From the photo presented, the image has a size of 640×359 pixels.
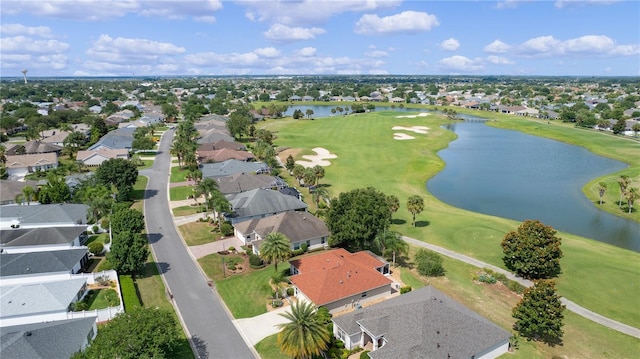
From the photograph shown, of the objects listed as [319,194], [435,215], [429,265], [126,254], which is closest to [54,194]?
[126,254]

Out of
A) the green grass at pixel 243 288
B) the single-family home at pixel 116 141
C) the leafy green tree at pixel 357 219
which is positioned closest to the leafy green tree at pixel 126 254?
the green grass at pixel 243 288

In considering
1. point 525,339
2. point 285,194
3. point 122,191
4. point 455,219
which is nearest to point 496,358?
point 525,339

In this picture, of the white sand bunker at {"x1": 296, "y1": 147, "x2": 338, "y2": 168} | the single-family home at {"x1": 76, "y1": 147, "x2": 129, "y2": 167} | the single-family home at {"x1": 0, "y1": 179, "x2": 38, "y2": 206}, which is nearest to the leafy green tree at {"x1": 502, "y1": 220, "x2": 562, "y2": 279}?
the white sand bunker at {"x1": 296, "y1": 147, "x2": 338, "y2": 168}

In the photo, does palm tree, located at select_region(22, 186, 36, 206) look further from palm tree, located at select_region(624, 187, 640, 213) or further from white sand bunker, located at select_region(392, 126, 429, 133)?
white sand bunker, located at select_region(392, 126, 429, 133)

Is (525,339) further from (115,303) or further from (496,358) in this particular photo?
(115,303)

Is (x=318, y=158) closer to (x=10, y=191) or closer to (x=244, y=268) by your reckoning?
(x=244, y=268)

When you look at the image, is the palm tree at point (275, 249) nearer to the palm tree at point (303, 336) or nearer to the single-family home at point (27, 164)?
the palm tree at point (303, 336)
